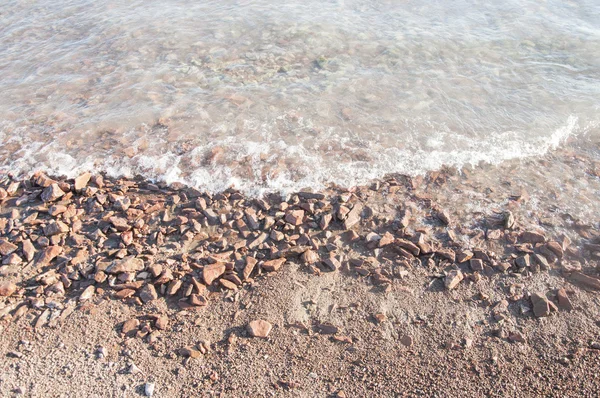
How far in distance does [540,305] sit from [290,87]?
453 cm

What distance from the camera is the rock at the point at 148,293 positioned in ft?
11.7

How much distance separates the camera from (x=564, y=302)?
3.52 meters

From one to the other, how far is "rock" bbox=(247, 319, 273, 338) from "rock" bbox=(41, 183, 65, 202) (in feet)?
8.75

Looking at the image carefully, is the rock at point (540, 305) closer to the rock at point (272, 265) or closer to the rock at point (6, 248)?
the rock at point (272, 265)

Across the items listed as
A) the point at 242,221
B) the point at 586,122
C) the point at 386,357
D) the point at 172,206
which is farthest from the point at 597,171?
the point at 172,206

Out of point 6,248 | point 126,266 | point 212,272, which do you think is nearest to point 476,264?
point 212,272

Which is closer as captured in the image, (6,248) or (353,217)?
(6,248)

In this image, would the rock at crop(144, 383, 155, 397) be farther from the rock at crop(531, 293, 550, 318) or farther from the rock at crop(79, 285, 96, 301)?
the rock at crop(531, 293, 550, 318)

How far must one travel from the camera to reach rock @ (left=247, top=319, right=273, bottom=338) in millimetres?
3305

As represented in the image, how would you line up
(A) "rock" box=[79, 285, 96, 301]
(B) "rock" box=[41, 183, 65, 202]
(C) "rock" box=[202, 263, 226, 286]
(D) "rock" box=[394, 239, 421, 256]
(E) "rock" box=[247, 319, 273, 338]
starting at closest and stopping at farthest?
(E) "rock" box=[247, 319, 273, 338] < (A) "rock" box=[79, 285, 96, 301] < (C) "rock" box=[202, 263, 226, 286] < (D) "rock" box=[394, 239, 421, 256] < (B) "rock" box=[41, 183, 65, 202]

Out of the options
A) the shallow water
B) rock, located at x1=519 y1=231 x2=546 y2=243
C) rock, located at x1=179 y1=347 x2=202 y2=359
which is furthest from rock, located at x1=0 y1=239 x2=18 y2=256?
rock, located at x1=519 y1=231 x2=546 y2=243

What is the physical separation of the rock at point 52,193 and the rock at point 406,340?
3.73m

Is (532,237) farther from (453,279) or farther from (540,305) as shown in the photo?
(453,279)

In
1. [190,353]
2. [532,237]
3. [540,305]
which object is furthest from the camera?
[532,237]
